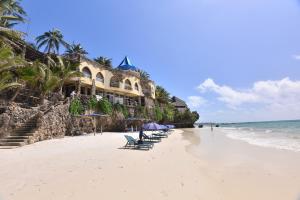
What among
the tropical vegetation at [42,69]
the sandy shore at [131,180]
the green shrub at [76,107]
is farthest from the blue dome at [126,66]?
the sandy shore at [131,180]

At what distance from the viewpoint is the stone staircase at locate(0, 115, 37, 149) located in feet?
45.8

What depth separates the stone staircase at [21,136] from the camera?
14.0m

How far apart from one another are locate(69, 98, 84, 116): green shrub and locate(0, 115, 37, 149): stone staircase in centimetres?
678

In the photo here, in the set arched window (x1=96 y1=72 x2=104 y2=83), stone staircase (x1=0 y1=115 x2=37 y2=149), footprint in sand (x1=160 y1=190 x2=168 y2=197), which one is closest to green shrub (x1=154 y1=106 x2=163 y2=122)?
arched window (x1=96 y1=72 x2=104 y2=83)

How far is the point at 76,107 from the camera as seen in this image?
82.6 feet

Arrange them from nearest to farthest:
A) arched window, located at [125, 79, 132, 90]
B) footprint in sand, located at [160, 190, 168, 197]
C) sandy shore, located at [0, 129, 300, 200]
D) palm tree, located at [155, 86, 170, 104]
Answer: sandy shore, located at [0, 129, 300, 200] → footprint in sand, located at [160, 190, 168, 197] → arched window, located at [125, 79, 132, 90] → palm tree, located at [155, 86, 170, 104]

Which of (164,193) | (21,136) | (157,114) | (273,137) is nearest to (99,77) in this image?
(157,114)

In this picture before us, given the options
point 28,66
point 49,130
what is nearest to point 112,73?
point 28,66

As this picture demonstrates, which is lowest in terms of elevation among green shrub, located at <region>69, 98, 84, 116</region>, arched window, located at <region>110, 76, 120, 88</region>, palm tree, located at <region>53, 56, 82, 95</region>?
green shrub, located at <region>69, 98, 84, 116</region>

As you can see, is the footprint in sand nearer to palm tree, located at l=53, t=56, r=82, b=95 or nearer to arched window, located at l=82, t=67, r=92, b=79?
palm tree, located at l=53, t=56, r=82, b=95

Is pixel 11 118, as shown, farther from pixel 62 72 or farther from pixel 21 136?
pixel 62 72

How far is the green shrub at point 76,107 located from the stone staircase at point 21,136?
6784 millimetres

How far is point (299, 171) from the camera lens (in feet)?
34.2

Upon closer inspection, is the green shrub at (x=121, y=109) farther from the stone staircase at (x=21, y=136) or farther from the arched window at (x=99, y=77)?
the stone staircase at (x=21, y=136)
